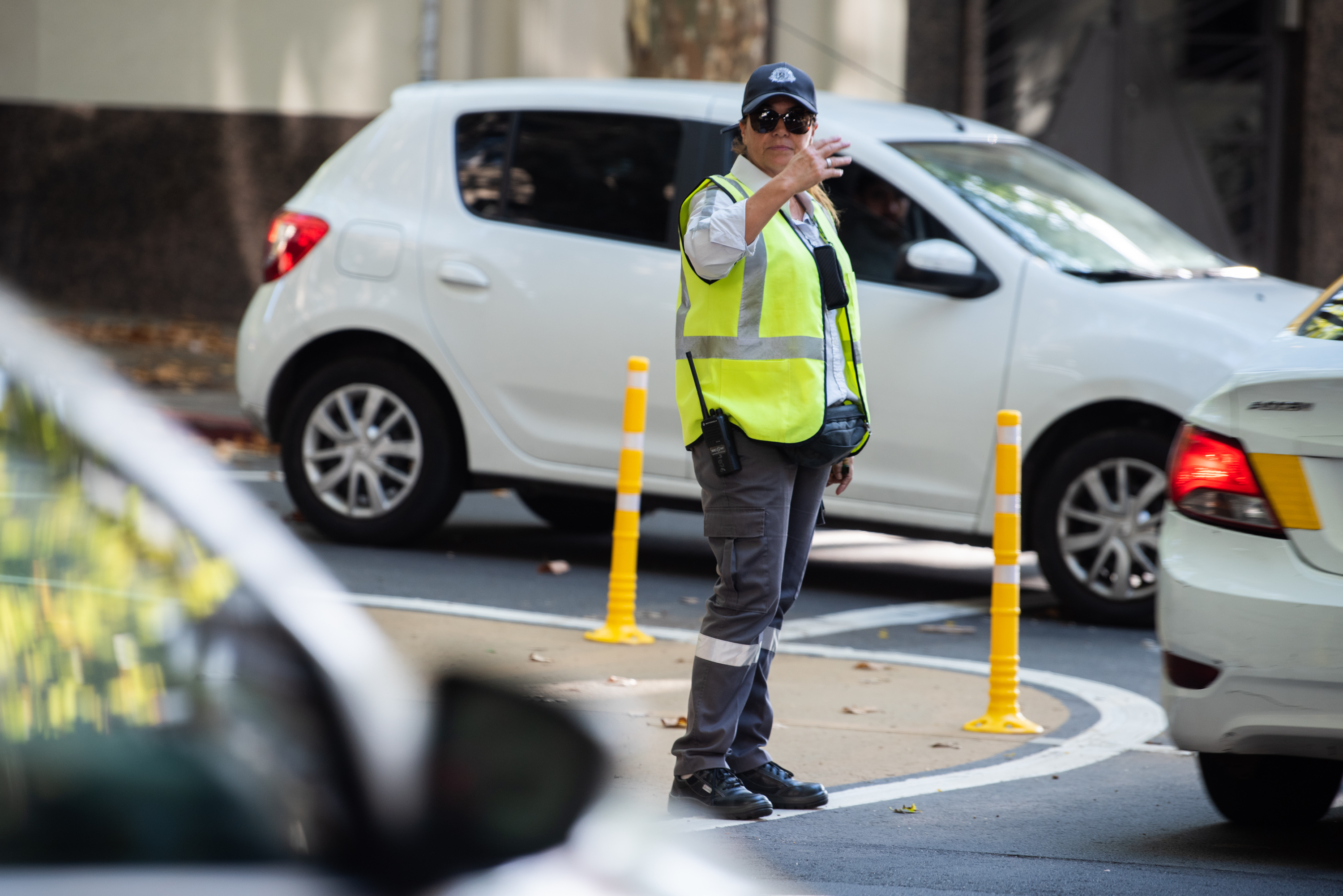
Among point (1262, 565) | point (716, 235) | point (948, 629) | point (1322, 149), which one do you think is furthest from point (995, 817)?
point (1322, 149)

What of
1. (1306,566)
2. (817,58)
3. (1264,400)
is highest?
(817,58)

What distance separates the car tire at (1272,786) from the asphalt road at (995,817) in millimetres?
40

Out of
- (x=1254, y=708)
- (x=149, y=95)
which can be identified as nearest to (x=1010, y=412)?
(x=1254, y=708)

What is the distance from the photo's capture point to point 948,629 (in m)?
7.19

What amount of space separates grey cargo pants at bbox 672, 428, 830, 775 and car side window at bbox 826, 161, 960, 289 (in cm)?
Result: 284

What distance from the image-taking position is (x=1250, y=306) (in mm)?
7152

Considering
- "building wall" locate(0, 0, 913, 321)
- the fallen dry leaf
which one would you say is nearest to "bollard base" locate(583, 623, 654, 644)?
the fallen dry leaf

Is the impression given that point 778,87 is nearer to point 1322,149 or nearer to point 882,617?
point 882,617

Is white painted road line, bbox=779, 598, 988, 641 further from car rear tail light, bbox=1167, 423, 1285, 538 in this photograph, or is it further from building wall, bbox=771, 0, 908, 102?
building wall, bbox=771, 0, 908, 102

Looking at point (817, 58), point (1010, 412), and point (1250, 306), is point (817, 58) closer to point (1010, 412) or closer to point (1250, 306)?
point (1250, 306)

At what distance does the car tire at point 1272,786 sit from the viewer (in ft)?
14.6

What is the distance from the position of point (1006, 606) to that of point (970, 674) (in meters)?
0.84

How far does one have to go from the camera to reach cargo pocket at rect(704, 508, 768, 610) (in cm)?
443

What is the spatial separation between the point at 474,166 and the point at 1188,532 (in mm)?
4505
